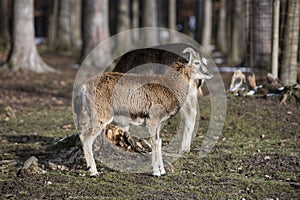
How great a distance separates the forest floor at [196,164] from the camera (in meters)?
6.54

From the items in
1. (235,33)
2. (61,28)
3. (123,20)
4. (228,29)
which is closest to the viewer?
(235,33)

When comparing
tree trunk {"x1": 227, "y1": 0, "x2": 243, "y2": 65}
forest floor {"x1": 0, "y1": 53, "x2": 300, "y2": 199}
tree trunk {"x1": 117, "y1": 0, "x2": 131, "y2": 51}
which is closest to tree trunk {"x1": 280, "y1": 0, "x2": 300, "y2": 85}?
forest floor {"x1": 0, "y1": 53, "x2": 300, "y2": 199}

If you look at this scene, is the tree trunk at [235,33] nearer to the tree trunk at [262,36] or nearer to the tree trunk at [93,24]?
the tree trunk at [93,24]

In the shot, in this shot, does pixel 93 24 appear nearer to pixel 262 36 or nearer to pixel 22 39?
pixel 22 39

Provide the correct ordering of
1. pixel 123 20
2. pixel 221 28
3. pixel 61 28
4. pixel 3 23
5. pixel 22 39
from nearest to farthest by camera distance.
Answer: pixel 22 39 → pixel 123 20 → pixel 221 28 → pixel 61 28 → pixel 3 23

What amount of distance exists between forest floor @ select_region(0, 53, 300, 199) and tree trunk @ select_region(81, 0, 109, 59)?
753 centimetres

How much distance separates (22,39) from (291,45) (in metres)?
9.11

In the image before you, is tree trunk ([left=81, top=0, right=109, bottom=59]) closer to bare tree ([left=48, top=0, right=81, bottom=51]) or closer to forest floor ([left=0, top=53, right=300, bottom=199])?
forest floor ([left=0, top=53, right=300, bottom=199])

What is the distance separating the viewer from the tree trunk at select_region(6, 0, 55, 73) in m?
18.2

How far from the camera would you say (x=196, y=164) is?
304 inches

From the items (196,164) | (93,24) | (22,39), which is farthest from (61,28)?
(196,164)

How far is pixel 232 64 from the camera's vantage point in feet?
74.6

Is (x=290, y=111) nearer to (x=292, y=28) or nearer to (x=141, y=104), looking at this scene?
(x=292, y=28)

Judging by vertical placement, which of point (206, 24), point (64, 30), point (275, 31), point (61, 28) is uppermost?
point (275, 31)
